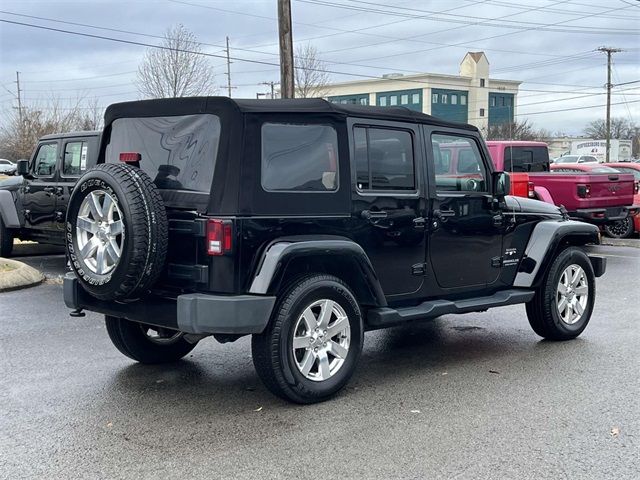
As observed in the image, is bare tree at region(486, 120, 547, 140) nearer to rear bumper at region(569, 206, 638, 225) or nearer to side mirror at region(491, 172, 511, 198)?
rear bumper at region(569, 206, 638, 225)

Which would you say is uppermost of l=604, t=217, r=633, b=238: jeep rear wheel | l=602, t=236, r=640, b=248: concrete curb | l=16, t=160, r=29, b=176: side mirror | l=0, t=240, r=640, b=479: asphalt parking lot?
l=16, t=160, r=29, b=176: side mirror

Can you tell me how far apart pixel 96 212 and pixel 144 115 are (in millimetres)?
960

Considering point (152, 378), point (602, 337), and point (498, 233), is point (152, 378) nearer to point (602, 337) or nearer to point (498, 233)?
point (498, 233)

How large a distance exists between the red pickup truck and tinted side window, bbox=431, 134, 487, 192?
7.55 m

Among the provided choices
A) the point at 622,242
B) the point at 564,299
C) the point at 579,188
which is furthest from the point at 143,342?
the point at 622,242

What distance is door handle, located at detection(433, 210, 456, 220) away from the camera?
20.1 feet

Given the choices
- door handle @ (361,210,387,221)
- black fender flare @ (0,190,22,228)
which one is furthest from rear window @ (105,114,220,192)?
black fender flare @ (0,190,22,228)

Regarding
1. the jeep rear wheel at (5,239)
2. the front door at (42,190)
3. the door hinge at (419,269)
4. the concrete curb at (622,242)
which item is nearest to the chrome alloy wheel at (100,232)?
the door hinge at (419,269)

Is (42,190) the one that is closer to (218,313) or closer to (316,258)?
(316,258)

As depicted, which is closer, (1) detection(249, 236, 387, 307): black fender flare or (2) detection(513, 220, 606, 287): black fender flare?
(1) detection(249, 236, 387, 307): black fender flare

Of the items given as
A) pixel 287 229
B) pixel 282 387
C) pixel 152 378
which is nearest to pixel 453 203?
pixel 287 229

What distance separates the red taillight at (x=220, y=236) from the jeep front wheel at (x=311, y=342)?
55 cm

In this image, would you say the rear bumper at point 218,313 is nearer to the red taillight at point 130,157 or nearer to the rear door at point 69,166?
the red taillight at point 130,157

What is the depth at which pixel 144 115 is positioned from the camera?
5.61 m
